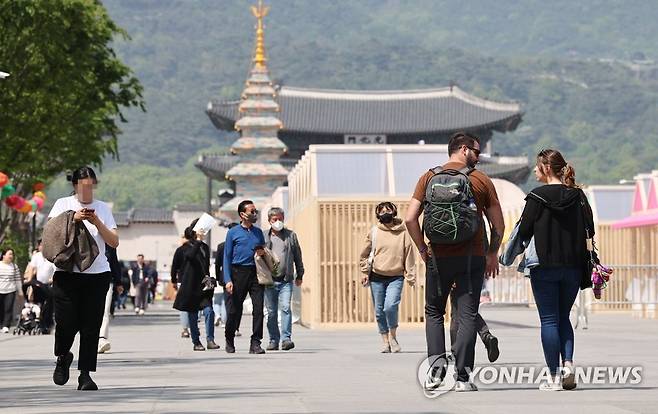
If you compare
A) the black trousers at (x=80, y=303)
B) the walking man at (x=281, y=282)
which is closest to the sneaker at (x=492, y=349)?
the black trousers at (x=80, y=303)

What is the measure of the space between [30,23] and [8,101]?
1.69 m

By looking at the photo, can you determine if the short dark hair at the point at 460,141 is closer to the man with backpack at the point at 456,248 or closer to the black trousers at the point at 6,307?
the man with backpack at the point at 456,248

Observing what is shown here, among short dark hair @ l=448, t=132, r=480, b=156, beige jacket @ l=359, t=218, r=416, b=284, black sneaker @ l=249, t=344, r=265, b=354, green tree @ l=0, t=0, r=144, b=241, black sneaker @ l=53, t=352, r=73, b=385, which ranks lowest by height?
Result: black sneaker @ l=249, t=344, r=265, b=354

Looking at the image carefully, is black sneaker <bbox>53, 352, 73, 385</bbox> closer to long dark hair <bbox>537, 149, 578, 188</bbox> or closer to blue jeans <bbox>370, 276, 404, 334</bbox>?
long dark hair <bbox>537, 149, 578, 188</bbox>

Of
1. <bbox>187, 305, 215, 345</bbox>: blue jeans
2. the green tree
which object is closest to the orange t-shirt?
<bbox>187, 305, 215, 345</bbox>: blue jeans

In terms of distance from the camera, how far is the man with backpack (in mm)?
12820

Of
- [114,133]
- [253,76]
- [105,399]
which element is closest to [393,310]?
[105,399]

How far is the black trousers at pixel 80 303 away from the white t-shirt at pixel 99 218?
71 millimetres

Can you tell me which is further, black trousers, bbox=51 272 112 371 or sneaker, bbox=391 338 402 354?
sneaker, bbox=391 338 402 354

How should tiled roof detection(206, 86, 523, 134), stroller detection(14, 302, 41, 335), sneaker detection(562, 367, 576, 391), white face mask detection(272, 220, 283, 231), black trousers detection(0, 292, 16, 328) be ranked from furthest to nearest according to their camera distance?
tiled roof detection(206, 86, 523, 134)
black trousers detection(0, 292, 16, 328)
stroller detection(14, 302, 41, 335)
white face mask detection(272, 220, 283, 231)
sneaker detection(562, 367, 576, 391)

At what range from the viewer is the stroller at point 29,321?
30.4 meters

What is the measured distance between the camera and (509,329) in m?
29.8

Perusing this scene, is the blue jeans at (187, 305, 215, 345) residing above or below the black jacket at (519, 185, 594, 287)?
below

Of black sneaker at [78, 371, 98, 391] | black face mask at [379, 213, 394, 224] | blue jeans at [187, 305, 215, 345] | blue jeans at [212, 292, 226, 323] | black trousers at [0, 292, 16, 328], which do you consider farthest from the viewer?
black trousers at [0, 292, 16, 328]
